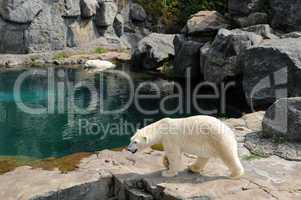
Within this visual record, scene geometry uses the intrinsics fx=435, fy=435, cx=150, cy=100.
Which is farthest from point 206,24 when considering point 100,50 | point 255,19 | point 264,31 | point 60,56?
point 60,56

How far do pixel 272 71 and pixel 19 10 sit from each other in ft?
60.0

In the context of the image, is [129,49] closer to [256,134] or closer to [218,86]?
[218,86]

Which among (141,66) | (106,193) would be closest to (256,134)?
(106,193)

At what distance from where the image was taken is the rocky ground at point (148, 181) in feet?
21.8

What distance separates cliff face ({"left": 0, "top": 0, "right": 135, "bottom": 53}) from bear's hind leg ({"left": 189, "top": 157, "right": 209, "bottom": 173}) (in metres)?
22.8

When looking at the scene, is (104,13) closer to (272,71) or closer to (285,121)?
(272,71)

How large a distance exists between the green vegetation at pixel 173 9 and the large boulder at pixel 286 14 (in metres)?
7.69

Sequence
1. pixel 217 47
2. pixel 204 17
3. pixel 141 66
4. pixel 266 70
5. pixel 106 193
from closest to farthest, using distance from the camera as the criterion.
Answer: pixel 106 193, pixel 266 70, pixel 217 47, pixel 204 17, pixel 141 66

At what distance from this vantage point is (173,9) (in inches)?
1275

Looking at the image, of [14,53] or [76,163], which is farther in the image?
[14,53]

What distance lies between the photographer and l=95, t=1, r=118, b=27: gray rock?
1254 inches

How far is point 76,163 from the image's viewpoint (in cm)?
827

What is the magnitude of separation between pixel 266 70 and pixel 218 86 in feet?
15.5

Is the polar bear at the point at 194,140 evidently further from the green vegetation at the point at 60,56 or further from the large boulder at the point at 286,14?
the green vegetation at the point at 60,56
